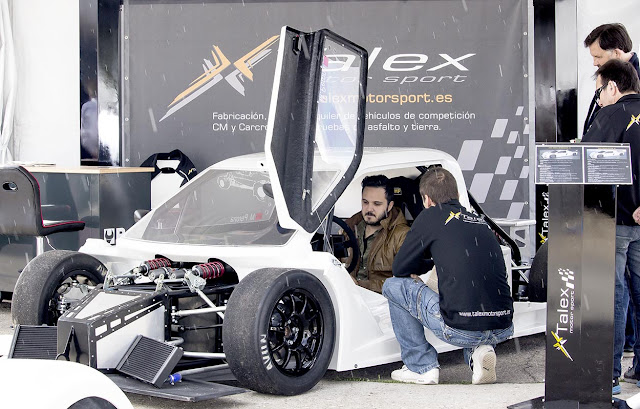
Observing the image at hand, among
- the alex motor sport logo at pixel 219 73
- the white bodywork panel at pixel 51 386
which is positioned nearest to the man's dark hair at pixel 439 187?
the white bodywork panel at pixel 51 386

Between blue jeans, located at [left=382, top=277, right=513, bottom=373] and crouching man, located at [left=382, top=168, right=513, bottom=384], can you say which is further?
blue jeans, located at [left=382, top=277, right=513, bottom=373]

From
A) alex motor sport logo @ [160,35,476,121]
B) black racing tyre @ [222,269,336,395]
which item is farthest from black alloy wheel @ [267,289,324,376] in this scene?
alex motor sport logo @ [160,35,476,121]

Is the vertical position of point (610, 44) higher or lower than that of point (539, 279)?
higher

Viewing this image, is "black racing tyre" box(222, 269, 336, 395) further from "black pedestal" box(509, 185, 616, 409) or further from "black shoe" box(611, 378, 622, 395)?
"black shoe" box(611, 378, 622, 395)

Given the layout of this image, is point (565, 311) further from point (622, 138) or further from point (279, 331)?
point (279, 331)

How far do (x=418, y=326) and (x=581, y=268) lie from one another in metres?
1.31

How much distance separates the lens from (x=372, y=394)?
5.11 m

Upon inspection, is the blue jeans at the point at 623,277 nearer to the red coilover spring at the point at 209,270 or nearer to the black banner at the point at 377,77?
the red coilover spring at the point at 209,270

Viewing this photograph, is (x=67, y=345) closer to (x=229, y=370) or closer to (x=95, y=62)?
(x=229, y=370)

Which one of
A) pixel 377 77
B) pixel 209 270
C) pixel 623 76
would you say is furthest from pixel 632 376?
pixel 377 77

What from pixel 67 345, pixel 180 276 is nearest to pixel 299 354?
pixel 180 276

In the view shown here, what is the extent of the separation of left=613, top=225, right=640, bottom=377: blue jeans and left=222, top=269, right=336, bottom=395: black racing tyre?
1.57 m

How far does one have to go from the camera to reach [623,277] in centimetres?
516

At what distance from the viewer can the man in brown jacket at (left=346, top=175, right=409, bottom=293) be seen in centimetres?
629
